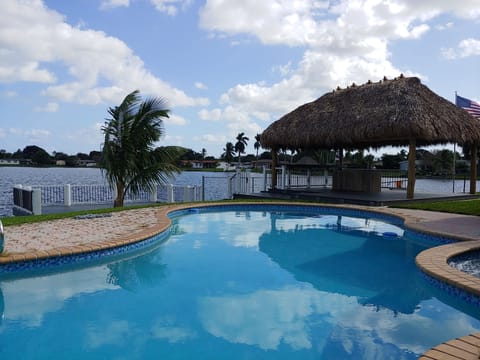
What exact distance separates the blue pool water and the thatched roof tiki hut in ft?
19.7

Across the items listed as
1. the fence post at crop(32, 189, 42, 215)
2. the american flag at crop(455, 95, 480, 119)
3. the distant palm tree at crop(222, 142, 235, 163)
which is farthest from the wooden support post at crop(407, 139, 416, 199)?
the distant palm tree at crop(222, 142, 235, 163)

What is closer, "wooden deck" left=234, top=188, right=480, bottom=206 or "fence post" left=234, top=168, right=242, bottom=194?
"wooden deck" left=234, top=188, right=480, bottom=206

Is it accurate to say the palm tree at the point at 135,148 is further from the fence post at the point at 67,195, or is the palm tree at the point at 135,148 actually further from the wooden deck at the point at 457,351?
the wooden deck at the point at 457,351

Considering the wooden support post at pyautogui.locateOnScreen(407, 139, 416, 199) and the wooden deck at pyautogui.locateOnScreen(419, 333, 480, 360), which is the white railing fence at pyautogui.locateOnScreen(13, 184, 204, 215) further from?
the wooden deck at pyautogui.locateOnScreen(419, 333, 480, 360)

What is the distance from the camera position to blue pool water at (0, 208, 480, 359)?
3.36 meters

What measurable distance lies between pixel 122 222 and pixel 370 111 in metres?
9.28

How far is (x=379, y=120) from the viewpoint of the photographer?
40.8 feet

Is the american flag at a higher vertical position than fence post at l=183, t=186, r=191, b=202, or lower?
higher

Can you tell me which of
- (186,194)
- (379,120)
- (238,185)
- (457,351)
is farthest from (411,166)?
(457,351)

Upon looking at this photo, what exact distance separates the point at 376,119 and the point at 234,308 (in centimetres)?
1010

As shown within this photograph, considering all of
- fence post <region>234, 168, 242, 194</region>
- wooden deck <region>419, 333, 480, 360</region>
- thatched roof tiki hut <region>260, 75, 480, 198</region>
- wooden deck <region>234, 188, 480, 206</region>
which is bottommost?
wooden deck <region>419, 333, 480, 360</region>

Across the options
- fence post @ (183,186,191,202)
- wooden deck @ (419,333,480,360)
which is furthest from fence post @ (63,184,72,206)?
wooden deck @ (419,333,480,360)

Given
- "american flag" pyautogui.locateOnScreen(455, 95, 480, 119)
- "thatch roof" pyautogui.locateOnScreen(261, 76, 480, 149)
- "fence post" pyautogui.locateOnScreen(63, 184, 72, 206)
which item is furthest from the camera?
"american flag" pyautogui.locateOnScreen(455, 95, 480, 119)

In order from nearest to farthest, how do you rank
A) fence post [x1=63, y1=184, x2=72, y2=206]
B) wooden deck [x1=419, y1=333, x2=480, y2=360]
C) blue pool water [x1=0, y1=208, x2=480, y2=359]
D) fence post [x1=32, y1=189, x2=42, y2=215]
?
wooden deck [x1=419, y1=333, x2=480, y2=360] < blue pool water [x1=0, y1=208, x2=480, y2=359] < fence post [x1=32, y1=189, x2=42, y2=215] < fence post [x1=63, y1=184, x2=72, y2=206]
